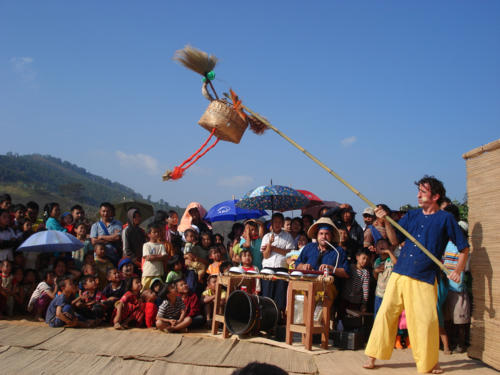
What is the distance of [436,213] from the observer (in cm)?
457

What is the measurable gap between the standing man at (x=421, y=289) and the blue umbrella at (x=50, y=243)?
15.8 feet

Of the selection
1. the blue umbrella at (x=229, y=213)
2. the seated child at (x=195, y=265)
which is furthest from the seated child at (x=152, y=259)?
the blue umbrella at (x=229, y=213)

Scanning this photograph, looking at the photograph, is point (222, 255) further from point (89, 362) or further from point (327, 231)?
point (89, 362)

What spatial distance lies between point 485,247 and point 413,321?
3.59 feet

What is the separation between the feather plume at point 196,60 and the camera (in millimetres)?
6059

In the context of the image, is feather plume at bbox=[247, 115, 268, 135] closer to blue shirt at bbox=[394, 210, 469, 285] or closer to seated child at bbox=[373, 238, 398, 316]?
seated child at bbox=[373, 238, 398, 316]

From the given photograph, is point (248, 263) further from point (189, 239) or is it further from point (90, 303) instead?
point (90, 303)

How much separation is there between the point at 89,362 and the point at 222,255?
307cm

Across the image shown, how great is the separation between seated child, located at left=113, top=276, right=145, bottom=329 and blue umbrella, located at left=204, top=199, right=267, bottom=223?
11.4 feet

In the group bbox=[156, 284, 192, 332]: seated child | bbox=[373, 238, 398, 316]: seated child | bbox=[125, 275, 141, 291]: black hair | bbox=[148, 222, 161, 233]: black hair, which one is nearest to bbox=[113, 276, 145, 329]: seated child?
bbox=[125, 275, 141, 291]: black hair

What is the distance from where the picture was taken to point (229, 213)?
403 inches

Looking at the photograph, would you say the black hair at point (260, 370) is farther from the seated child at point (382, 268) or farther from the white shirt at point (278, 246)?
the white shirt at point (278, 246)

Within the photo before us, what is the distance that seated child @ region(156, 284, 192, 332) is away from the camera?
6516 millimetres

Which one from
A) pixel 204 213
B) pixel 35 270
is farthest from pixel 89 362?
pixel 204 213
